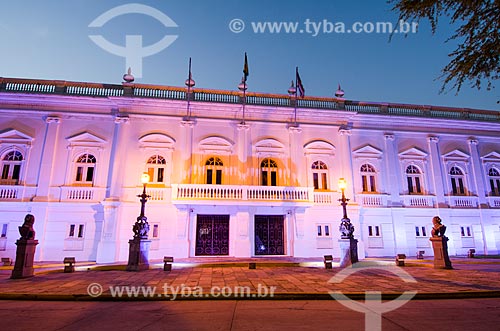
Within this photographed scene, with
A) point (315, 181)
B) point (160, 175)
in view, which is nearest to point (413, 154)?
point (315, 181)

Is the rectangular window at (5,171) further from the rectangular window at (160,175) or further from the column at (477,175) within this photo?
the column at (477,175)

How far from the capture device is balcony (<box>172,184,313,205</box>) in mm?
16016

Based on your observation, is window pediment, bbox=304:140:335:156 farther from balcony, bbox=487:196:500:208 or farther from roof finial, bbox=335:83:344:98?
balcony, bbox=487:196:500:208

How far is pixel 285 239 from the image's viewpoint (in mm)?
17188

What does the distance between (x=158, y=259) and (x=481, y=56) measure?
53.1 ft

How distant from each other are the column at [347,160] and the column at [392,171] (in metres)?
2.66

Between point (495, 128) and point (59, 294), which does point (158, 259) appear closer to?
point (59, 294)

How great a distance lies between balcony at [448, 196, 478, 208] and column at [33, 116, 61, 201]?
25392 millimetres

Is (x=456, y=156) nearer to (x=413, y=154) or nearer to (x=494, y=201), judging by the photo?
(x=413, y=154)

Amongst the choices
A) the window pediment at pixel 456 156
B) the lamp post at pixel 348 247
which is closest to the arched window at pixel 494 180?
the window pediment at pixel 456 156

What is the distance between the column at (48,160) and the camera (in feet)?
52.2

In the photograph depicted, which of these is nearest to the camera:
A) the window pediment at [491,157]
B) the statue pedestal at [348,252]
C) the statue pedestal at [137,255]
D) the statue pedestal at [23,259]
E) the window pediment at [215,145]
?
the statue pedestal at [23,259]

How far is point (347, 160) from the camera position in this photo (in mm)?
18719

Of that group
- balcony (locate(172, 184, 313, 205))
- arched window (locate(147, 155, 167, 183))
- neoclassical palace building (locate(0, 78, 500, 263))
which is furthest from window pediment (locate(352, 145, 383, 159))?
arched window (locate(147, 155, 167, 183))
